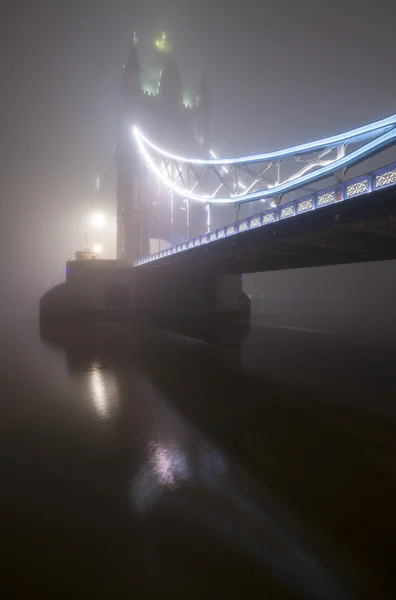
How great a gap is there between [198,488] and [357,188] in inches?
392

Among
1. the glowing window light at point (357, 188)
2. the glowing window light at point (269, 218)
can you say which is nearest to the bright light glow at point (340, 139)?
the glowing window light at point (357, 188)

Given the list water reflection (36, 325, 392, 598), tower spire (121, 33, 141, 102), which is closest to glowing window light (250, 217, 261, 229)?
water reflection (36, 325, 392, 598)

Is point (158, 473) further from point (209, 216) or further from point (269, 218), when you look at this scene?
point (209, 216)

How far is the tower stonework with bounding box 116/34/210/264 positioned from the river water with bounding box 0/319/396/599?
4020 centimetres

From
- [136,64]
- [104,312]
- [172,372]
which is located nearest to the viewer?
[172,372]

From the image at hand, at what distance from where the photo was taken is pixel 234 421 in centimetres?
674

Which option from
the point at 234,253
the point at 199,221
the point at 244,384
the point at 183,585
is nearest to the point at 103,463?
the point at 183,585

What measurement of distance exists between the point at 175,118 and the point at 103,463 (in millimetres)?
66519

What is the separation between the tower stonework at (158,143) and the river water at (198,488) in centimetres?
4020

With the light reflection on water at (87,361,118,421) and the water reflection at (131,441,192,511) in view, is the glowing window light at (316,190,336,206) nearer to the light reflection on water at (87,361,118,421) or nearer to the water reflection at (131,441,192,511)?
the light reflection on water at (87,361,118,421)

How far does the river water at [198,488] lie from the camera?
2.94m

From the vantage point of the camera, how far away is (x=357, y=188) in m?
10.4

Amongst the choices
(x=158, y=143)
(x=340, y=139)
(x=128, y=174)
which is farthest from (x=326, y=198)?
(x=158, y=143)

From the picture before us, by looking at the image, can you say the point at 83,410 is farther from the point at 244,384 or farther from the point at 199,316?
the point at 199,316
